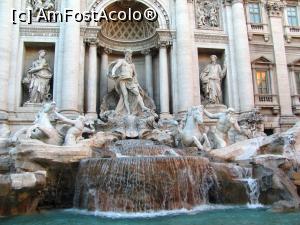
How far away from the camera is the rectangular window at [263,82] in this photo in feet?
69.1

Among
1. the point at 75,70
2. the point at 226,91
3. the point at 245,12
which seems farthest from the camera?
the point at 245,12

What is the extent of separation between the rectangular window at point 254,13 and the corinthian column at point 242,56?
1.61 meters

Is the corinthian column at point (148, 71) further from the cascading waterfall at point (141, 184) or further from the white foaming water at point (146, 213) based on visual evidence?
the white foaming water at point (146, 213)

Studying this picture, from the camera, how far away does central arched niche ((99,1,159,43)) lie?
65.5ft

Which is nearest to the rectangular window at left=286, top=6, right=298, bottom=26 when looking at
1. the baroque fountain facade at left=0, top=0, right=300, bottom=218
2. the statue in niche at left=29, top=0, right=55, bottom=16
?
the baroque fountain facade at left=0, top=0, right=300, bottom=218

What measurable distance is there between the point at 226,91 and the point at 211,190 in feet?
31.7

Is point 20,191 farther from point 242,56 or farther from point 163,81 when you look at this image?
point 242,56

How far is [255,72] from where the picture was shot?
21156mm

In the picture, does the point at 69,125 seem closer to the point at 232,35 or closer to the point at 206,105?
the point at 206,105

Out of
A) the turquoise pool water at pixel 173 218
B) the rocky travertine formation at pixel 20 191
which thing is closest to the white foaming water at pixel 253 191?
the turquoise pool water at pixel 173 218

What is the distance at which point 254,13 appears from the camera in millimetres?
22156

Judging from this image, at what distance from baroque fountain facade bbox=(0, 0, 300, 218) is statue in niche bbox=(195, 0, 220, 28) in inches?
2.8

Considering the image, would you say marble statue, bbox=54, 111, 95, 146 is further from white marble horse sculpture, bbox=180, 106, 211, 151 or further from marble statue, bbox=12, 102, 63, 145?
white marble horse sculpture, bbox=180, 106, 211, 151

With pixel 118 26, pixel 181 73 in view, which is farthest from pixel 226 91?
pixel 118 26
